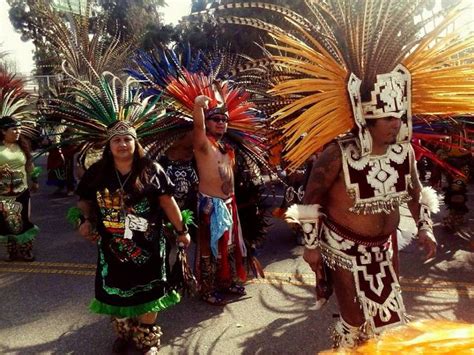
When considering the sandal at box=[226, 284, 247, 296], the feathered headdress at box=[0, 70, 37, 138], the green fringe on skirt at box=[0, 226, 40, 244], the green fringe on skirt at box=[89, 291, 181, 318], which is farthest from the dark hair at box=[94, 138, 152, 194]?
the green fringe on skirt at box=[0, 226, 40, 244]

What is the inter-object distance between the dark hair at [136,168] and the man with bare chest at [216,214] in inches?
26.9

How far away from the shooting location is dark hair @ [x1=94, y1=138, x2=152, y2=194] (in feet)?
10.4

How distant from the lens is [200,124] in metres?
3.74

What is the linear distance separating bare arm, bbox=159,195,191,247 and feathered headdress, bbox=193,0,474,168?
91 centimetres

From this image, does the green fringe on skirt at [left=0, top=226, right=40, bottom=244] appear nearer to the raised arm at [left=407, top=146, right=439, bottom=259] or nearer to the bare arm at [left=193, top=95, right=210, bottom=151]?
the bare arm at [left=193, top=95, right=210, bottom=151]

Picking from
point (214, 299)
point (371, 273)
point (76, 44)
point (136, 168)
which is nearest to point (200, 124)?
point (136, 168)

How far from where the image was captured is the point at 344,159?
280 cm

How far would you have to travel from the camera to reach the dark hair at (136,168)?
3.17m

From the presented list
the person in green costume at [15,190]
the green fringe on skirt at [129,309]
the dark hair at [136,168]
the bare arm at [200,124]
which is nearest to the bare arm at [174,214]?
the dark hair at [136,168]

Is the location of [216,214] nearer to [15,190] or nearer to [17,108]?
[15,190]

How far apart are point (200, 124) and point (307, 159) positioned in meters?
0.99

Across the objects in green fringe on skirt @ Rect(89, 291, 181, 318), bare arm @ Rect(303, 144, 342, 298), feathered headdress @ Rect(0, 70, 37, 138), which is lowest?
green fringe on skirt @ Rect(89, 291, 181, 318)

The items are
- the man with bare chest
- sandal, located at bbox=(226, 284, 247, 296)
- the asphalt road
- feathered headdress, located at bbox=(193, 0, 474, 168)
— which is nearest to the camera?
feathered headdress, located at bbox=(193, 0, 474, 168)

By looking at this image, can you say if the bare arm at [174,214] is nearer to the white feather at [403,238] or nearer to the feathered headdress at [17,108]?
the white feather at [403,238]
